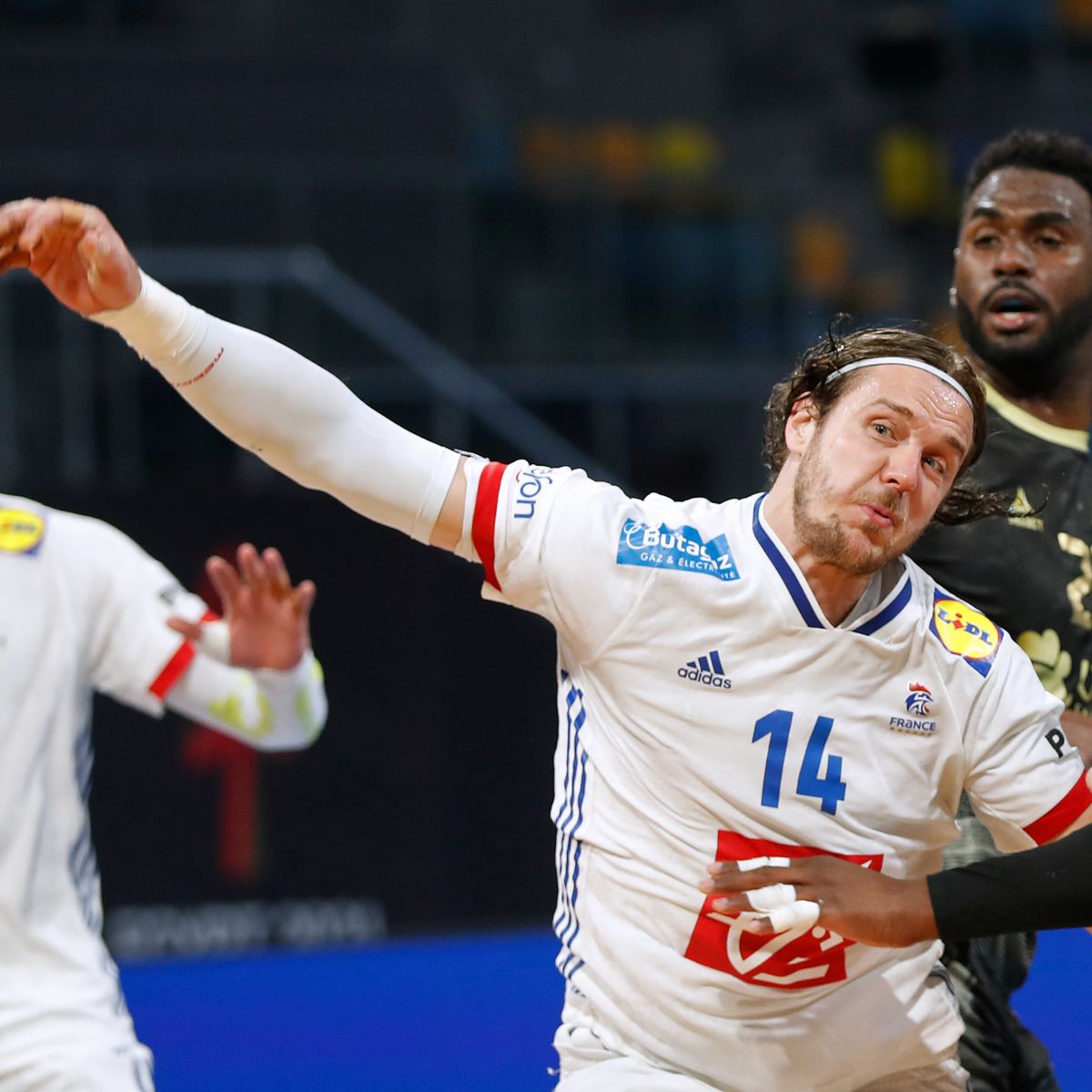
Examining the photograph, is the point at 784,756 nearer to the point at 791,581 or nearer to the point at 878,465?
the point at 791,581

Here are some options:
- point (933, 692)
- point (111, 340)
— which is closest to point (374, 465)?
point (933, 692)

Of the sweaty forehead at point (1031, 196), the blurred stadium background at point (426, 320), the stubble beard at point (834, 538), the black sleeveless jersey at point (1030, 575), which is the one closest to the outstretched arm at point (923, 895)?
the stubble beard at point (834, 538)

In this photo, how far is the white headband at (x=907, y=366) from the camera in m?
3.10

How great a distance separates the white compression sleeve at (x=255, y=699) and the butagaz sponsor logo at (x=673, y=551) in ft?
3.94

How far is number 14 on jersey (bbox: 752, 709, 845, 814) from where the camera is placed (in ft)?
9.77

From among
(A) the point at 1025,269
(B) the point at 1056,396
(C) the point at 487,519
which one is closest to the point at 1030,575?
(B) the point at 1056,396

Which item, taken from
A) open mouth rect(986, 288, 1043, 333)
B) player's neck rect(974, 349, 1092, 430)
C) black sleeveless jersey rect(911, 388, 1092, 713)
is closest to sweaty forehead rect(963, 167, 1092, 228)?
open mouth rect(986, 288, 1043, 333)

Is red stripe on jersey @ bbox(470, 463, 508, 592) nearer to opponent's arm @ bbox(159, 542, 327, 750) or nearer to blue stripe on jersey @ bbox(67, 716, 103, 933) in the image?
opponent's arm @ bbox(159, 542, 327, 750)

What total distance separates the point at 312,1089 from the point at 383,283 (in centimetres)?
553

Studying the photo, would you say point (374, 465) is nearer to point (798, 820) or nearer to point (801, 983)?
point (798, 820)

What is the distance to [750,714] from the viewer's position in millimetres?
2990

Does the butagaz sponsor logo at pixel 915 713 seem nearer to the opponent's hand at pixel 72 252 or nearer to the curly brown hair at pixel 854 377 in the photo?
the curly brown hair at pixel 854 377

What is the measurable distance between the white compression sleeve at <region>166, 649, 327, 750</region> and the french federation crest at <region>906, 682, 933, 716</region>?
1488 mm

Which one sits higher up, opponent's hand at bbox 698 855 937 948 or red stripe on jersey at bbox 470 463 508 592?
red stripe on jersey at bbox 470 463 508 592
